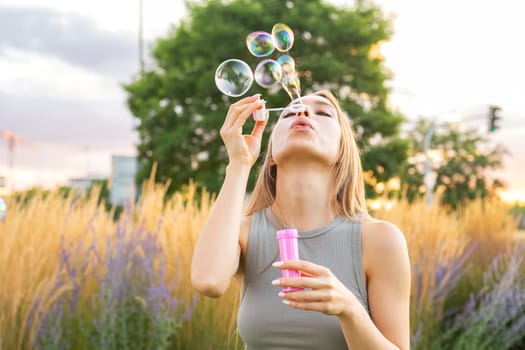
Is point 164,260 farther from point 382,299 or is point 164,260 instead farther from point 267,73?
point 382,299

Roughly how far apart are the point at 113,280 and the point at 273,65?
71.0 inches

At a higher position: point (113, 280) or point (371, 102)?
point (371, 102)

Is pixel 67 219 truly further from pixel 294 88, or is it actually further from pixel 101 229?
pixel 294 88

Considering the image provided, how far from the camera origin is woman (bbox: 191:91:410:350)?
211cm

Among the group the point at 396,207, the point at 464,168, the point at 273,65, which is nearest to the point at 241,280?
the point at 273,65

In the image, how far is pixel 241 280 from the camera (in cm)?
243

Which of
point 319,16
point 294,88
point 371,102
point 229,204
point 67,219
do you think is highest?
point 319,16

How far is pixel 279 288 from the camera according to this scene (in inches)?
85.4

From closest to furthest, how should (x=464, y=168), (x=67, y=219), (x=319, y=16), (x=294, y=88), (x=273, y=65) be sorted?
(x=294, y=88) < (x=273, y=65) < (x=67, y=219) < (x=319, y=16) < (x=464, y=168)

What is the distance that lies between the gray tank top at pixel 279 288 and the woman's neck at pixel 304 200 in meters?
0.05

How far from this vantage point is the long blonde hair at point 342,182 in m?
2.41

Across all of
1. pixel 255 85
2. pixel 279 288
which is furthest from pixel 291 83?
pixel 255 85

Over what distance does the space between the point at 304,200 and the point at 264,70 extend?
1.27 metres

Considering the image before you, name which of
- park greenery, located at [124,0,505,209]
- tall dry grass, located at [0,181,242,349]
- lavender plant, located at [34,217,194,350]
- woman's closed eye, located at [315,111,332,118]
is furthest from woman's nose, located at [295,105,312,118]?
park greenery, located at [124,0,505,209]
